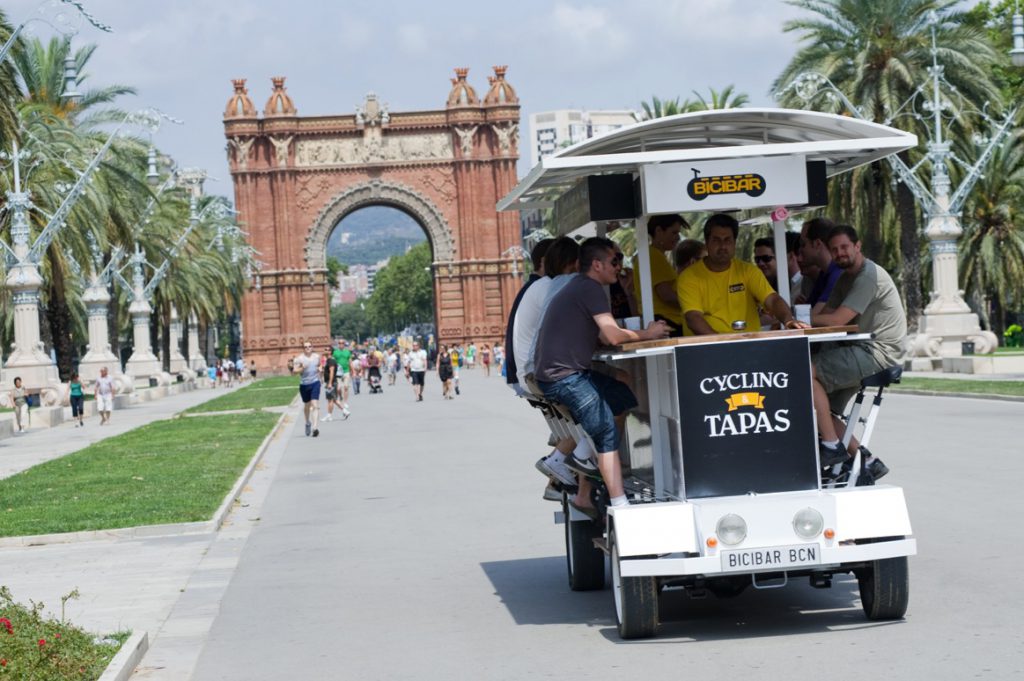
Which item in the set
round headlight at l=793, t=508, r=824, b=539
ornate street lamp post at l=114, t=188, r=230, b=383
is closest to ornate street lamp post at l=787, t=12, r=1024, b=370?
ornate street lamp post at l=114, t=188, r=230, b=383

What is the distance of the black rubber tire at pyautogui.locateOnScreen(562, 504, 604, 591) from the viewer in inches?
395

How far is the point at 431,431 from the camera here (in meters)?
29.7

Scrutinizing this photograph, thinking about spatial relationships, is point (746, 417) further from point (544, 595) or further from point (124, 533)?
point (124, 533)

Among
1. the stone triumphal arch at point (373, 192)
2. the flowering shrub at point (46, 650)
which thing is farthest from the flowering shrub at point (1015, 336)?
the flowering shrub at point (46, 650)

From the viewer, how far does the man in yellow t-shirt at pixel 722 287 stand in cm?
895

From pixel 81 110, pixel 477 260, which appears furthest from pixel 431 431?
pixel 477 260

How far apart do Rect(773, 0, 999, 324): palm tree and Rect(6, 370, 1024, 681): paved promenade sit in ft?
84.7

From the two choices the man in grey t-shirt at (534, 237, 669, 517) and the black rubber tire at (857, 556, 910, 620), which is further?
the man in grey t-shirt at (534, 237, 669, 517)

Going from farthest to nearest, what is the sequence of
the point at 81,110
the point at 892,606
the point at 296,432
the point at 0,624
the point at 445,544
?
1. the point at 81,110
2. the point at 296,432
3. the point at 445,544
4. the point at 892,606
5. the point at 0,624

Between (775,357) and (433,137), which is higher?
(433,137)

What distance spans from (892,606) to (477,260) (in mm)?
87452

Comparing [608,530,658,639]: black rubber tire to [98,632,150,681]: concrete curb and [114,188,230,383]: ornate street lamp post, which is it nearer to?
[98,632,150,681]: concrete curb

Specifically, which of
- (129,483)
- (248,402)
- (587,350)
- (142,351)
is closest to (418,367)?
(248,402)

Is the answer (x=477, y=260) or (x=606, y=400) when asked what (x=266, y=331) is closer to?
(x=477, y=260)
